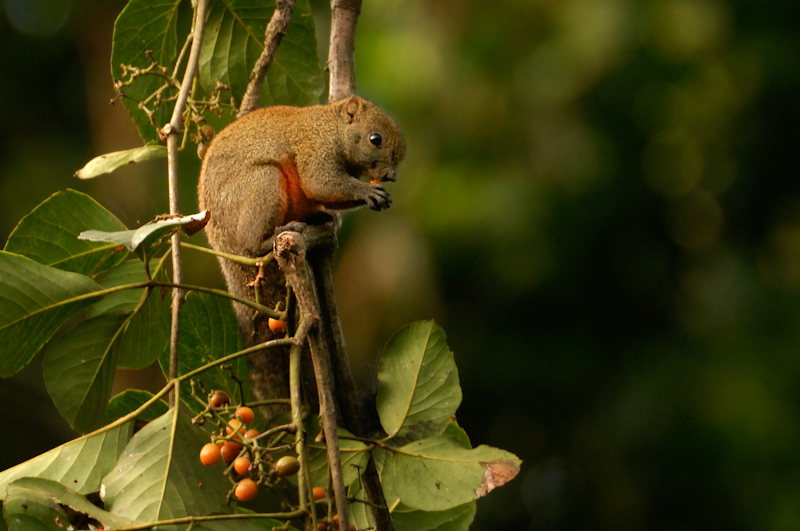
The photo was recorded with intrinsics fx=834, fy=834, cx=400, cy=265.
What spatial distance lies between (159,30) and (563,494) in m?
4.96

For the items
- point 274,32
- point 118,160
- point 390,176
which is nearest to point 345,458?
point 118,160

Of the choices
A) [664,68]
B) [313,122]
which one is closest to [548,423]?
[664,68]

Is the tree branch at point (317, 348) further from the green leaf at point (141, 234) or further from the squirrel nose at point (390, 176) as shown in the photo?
the squirrel nose at point (390, 176)

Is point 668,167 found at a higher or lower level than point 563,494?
higher

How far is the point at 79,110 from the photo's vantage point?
673 cm

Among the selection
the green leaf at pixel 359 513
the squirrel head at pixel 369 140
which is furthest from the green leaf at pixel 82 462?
the squirrel head at pixel 369 140

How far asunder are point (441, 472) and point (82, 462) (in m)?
0.50

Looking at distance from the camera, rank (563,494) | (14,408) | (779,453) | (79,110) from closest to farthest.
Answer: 1. (779,453)
2. (14,408)
3. (563,494)
4. (79,110)

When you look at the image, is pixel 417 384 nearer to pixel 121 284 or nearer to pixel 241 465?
pixel 241 465

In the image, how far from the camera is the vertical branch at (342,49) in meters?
1.95

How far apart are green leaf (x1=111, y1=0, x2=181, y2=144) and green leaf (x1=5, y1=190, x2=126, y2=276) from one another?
0.52 m

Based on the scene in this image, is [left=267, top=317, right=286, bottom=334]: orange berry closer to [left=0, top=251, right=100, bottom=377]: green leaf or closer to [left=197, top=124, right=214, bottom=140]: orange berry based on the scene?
[left=0, top=251, right=100, bottom=377]: green leaf

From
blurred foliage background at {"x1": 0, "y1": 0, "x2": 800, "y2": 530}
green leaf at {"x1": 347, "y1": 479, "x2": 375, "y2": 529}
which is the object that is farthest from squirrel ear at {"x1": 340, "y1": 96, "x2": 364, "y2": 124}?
blurred foliage background at {"x1": 0, "y1": 0, "x2": 800, "y2": 530}

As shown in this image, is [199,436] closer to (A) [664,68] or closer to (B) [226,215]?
(B) [226,215]
